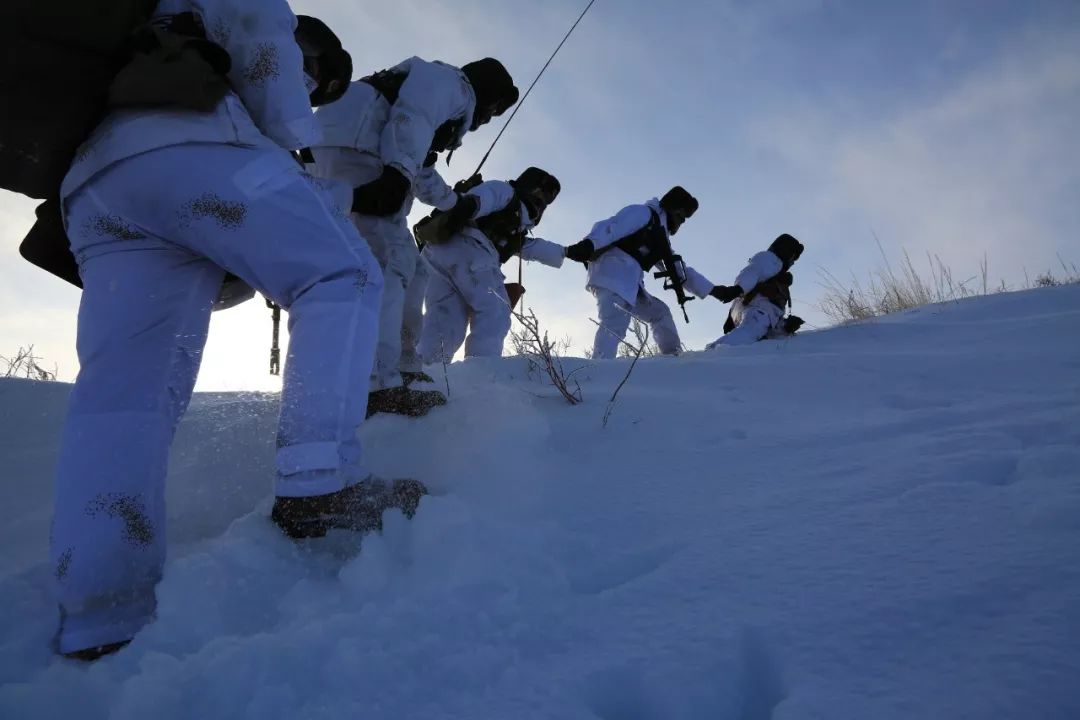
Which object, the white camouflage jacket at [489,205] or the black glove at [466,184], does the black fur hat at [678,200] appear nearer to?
the white camouflage jacket at [489,205]

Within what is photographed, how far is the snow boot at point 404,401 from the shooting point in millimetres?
2051

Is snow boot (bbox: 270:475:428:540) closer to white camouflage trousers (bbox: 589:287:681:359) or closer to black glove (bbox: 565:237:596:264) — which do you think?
black glove (bbox: 565:237:596:264)

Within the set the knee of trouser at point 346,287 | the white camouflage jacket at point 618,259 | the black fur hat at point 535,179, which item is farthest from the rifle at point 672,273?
the knee of trouser at point 346,287

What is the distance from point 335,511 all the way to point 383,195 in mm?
1619

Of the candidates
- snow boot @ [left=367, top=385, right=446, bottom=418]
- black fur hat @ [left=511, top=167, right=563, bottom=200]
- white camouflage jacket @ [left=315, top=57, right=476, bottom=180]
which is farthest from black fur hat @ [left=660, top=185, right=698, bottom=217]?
snow boot @ [left=367, top=385, right=446, bottom=418]

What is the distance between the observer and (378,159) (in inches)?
95.4

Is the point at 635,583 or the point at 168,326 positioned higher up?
the point at 168,326

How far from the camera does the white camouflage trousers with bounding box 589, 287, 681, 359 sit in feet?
18.9

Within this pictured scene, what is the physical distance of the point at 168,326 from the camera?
1.15 metres

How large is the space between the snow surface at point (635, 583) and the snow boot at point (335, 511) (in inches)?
1.3

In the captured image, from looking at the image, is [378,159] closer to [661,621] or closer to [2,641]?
[2,641]

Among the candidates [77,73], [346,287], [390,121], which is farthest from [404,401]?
[77,73]

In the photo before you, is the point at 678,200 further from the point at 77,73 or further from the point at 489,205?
the point at 77,73

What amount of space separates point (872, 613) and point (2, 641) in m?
1.22
